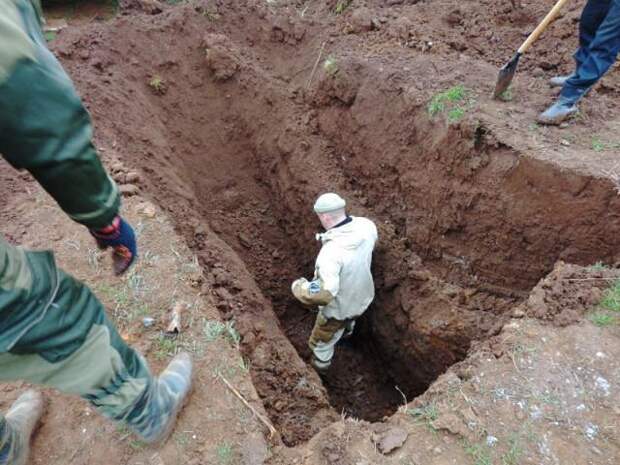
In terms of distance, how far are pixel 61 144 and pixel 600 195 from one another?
363 centimetres

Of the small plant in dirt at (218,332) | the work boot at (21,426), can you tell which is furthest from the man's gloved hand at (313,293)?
the work boot at (21,426)

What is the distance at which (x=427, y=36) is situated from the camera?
5.08 metres

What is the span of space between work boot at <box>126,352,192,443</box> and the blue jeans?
3.85 m

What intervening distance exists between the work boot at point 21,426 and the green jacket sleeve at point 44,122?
135 cm

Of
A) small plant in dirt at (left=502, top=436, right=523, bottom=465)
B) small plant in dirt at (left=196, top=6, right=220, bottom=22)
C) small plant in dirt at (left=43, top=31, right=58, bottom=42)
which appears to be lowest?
small plant in dirt at (left=502, top=436, right=523, bottom=465)

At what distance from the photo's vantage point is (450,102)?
13.5 ft

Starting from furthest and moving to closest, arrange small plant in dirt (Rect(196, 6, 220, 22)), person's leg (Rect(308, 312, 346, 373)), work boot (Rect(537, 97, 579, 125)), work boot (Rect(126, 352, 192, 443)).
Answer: small plant in dirt (Rect(196, 6, 220, 22)), person's leg (Rect(308, 312, 346, 373)), work boot (Rect(537, 97, 579, 125)), work boot (Rect(126, 352, 192, 443))

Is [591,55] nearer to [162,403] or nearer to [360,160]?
[360,160]

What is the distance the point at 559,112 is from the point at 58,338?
4099 millimetres

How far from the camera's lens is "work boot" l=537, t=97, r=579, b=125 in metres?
3.88

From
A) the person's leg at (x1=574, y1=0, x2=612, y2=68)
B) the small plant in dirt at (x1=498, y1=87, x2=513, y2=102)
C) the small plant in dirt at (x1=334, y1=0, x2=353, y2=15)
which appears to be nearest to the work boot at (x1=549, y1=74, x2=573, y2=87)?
the person's leg at (x1=574, y1=0, x2=612, y2=68)

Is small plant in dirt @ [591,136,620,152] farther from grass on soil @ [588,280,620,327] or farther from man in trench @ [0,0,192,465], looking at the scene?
man in trench @ [0,0,192,465]

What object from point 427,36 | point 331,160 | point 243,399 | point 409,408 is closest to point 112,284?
point 243,399

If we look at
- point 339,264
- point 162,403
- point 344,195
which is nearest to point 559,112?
point 344,195
